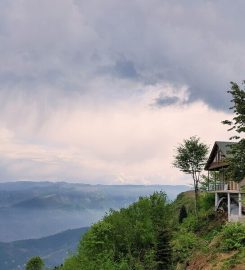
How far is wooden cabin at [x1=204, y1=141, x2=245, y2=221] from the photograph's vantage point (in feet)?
218

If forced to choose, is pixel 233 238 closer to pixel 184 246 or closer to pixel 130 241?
pixel 184 246

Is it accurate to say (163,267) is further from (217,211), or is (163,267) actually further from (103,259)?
(217,211)

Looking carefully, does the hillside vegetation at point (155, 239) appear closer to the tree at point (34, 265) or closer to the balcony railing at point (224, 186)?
the balcony railing at point (224, 186)

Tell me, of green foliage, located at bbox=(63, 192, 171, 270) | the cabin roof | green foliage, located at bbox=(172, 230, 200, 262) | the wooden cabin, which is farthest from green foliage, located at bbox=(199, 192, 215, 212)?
green foliage, located at bbox=(172, 230, 200, 262)

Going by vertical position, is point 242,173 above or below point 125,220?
above

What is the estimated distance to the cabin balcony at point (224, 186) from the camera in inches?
2704

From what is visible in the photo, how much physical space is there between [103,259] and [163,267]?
10038mm

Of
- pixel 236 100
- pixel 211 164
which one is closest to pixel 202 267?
pixel 236 100

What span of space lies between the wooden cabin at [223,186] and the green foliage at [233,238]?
14636 mm

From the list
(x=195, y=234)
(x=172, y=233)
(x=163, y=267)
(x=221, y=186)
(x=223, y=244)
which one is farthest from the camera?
(x=221, y=186)

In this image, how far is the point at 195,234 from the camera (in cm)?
6506

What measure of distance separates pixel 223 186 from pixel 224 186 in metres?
0.95

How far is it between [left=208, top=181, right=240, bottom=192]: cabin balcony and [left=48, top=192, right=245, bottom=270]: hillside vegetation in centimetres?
228

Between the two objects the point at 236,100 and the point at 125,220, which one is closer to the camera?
the point at 236,100
